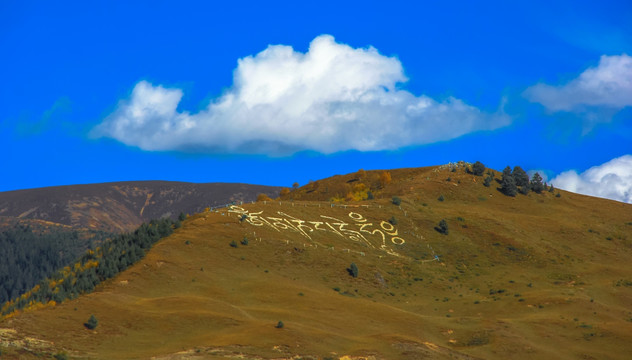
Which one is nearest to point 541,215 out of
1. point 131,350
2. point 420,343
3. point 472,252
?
point 472,252

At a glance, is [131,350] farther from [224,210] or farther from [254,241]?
[224,210]

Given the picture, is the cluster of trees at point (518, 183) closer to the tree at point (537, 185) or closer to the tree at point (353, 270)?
the tree at point (537, 185)

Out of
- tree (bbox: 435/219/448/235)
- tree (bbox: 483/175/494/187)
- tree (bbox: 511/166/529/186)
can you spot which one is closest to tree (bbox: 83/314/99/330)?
tree (bbox: 435/219/448/235)

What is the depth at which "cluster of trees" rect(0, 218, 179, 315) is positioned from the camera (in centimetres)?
6825

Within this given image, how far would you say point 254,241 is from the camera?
282 feet

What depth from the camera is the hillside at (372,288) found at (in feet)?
163

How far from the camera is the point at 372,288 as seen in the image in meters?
80.0

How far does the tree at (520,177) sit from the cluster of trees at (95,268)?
8377 cm

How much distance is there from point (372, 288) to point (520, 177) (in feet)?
248

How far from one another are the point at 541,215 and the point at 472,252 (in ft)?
116

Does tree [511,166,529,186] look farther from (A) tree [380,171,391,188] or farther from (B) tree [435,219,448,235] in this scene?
(B) tree [435,219,448,235]

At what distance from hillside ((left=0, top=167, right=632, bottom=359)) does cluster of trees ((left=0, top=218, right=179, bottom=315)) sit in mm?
1795

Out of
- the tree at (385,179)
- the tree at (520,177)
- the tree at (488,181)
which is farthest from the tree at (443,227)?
the tree at (520,177)

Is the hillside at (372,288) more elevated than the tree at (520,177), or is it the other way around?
the tree at (520,177)
